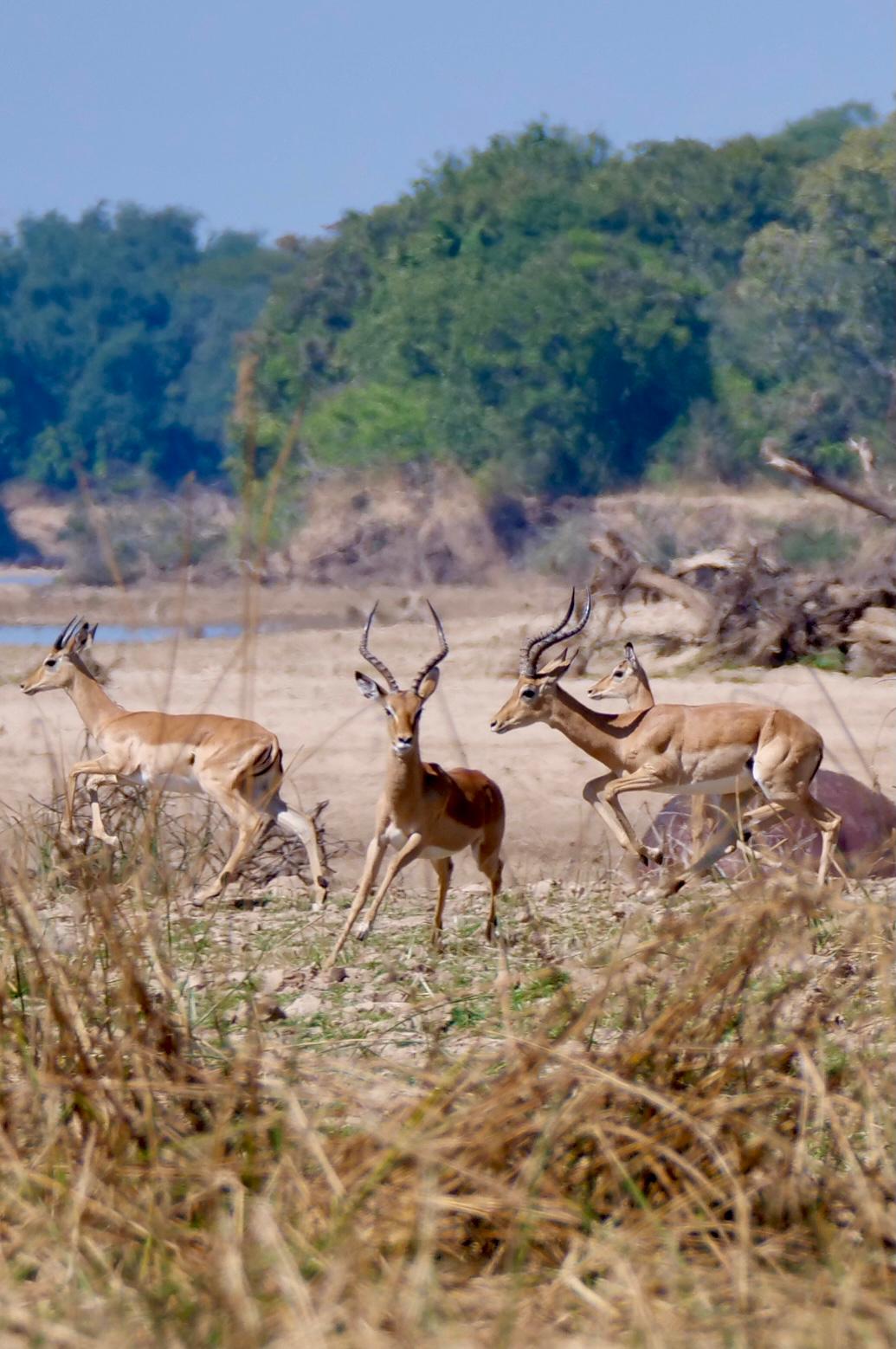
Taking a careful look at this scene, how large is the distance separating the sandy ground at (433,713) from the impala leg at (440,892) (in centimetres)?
46

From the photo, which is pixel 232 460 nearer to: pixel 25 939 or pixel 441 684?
pixel 441 684

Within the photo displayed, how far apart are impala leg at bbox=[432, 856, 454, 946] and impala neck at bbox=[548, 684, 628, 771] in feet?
6.24

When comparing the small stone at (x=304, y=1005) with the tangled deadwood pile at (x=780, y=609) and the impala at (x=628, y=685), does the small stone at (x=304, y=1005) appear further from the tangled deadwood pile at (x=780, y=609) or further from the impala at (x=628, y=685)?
the tangled deadwood pile at (x=780, y=609)

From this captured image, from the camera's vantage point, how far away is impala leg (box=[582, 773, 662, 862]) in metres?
7.26

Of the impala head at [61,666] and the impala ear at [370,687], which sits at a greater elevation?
the impala ear at [370,687]

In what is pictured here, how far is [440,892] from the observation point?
18.9 feet

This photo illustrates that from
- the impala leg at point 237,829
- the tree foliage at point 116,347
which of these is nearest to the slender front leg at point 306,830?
the impala leg at point 237,829

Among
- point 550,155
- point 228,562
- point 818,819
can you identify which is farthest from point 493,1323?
point 550,155

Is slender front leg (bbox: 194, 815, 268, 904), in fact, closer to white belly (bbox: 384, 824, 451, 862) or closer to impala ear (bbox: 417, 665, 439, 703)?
white belly (bbox: 384, 824, 451, 862)

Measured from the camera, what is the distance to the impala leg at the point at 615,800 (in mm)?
7258

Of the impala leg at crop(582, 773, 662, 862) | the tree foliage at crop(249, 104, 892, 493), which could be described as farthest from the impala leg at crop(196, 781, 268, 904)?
the tree foliage at crop(249, 104, 892, 493)

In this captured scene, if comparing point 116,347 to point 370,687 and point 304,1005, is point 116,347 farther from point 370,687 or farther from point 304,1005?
point 304,1005

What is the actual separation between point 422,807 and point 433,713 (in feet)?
23.7

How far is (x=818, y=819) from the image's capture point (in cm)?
786
